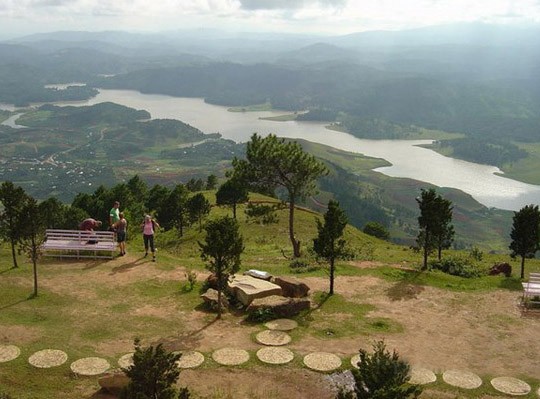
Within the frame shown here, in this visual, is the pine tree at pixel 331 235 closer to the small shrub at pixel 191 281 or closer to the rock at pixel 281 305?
the rock at pixel 281 305

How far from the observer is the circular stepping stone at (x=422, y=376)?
51.1 ft

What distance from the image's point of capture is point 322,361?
16.6m

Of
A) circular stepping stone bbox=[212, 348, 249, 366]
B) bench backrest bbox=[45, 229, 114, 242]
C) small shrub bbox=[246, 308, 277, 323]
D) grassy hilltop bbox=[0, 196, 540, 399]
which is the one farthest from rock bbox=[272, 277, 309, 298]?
bench backrest bbox=[45, 229, 114, 242]

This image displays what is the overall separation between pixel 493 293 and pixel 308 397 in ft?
43.5

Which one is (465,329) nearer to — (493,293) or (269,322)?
(493,293)

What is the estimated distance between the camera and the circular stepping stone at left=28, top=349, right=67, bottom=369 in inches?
615

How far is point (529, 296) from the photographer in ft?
75.3

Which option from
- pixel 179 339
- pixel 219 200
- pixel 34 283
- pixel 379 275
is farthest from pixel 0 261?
pixel 219 200

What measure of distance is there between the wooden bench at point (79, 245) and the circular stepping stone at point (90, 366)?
10445 mm

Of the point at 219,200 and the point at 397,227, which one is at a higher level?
the point at 219,200

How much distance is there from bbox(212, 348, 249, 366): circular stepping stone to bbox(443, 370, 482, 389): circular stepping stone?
21.2 feet

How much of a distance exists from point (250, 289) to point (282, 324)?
2.56 metres

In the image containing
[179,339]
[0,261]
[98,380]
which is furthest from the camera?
[0,261]

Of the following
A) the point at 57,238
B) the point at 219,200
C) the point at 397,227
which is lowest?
the point at 397,227
